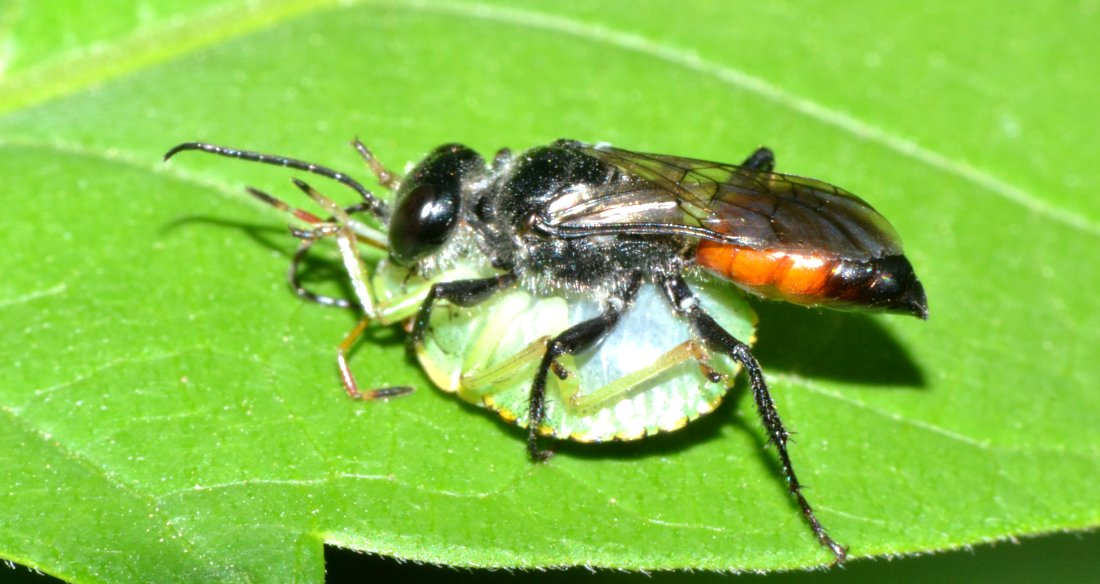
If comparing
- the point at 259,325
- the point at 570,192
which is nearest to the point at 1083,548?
the point at 570,192

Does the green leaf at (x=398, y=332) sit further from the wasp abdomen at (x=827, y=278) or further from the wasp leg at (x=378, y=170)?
the wasp abdomen at (x=827, y=278)

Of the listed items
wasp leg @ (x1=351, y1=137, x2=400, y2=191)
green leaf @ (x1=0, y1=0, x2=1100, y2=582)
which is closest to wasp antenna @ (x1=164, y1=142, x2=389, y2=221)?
wasp leg @ (x1=351, y1=137, x2=400, y2=191)

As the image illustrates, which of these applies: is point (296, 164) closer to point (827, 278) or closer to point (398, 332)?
point (398, 332)

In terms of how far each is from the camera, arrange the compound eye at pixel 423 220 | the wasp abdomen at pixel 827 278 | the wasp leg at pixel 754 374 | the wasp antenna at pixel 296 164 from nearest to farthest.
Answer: the wasp leg at pixel 754 374 < the wasp abdomen at pixel 827 278 < the compound eye at pixel 423 220 < the wasp antenna at pixel 296 164

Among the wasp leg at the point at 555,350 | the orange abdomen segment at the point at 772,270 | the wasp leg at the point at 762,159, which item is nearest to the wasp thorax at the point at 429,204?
the wasp leg at the point at 555,350

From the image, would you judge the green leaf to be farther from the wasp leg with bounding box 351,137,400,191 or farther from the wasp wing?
the wasp wing

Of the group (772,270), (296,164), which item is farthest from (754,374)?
(296,164)
